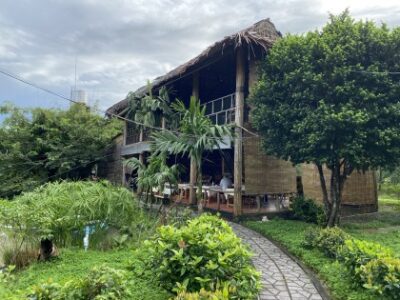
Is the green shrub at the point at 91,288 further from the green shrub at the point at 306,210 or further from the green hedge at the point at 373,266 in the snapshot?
the green shrub at the point at 306,210

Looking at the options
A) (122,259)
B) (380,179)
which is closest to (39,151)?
(122,259)

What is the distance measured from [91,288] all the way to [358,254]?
3.53 metres

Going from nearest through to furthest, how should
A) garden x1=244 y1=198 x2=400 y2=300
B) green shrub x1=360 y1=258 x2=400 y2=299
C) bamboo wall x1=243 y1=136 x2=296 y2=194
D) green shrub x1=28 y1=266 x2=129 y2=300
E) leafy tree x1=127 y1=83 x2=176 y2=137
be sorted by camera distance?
green shrub x1=28 y1=266 x2=129 y2=300, green shrub x1=360 y1=258 x2=400 y2=299, garden x1=244 y1=198 x2=400 y2=300, bamboo wall x1=243 y1=136 x2=296 y2=194, leafy tree x1=127 y1=83 x2=176 y2=137

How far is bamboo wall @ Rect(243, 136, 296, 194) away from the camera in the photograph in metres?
9.48

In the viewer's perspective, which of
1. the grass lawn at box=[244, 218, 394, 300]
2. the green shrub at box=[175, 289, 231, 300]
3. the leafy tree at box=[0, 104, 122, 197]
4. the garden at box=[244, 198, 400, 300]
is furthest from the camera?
the leafy tree at box=[0, 104, 122, 197]

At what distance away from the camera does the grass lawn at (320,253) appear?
4441mm

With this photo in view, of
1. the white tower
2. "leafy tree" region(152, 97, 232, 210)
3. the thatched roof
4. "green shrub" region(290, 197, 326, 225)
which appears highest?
the white tower

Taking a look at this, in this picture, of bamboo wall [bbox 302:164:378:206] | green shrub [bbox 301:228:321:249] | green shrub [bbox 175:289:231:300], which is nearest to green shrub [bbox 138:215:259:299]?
green shrub [bbox 175:289:231:300]

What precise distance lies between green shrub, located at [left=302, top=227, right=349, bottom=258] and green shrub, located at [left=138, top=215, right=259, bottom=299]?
2.62 metres

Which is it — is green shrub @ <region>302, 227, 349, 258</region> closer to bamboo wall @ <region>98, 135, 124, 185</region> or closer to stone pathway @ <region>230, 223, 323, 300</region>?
stone pathway @ <region>230, 223, 323, 300</region>

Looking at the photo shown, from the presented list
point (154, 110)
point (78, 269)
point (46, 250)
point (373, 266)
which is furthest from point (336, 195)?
point (154, 110)

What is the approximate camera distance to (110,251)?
648 cm

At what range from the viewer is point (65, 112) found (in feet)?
53.5

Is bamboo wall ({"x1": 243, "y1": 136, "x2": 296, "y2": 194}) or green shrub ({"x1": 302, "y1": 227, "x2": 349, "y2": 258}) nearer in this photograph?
green shrub ({"x1": 302, "y1": 227, "x2": 349, "y2": 258})
